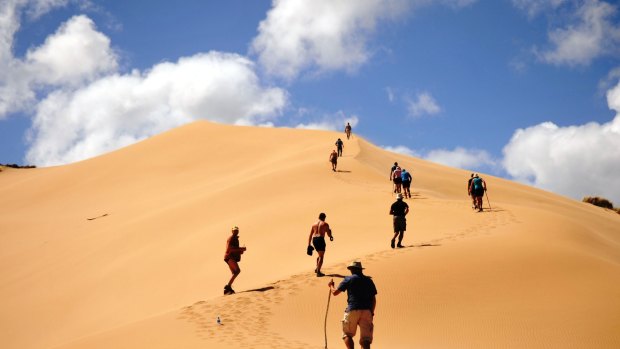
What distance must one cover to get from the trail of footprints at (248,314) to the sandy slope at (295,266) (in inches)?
1.7

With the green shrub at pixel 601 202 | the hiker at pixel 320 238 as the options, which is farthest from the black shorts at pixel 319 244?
the green shrub at pixel 601 202

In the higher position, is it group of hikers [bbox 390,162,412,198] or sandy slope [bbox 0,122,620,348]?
group of hikers [bbox 390,162,412,198]

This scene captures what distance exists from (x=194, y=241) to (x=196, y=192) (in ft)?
35.9

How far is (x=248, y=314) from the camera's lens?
10273 mm

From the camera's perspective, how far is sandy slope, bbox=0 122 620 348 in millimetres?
9719

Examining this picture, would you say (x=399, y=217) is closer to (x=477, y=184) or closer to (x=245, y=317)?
(x=245, y=317)

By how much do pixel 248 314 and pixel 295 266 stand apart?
4.26 m

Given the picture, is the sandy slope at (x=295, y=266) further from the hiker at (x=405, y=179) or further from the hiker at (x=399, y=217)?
the hiker at (x=405, y=179)

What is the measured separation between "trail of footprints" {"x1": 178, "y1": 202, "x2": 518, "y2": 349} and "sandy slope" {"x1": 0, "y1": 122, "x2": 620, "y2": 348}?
0.14 feet

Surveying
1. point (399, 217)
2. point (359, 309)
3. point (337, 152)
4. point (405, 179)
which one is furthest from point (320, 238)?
point (337, 152)

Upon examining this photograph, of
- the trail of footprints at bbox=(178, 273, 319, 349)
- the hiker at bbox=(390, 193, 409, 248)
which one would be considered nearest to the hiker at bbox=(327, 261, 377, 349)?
the trail of footprints at bbox=(178, 273, 319, 349)

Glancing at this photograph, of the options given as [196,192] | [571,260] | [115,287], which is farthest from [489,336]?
[196,192]

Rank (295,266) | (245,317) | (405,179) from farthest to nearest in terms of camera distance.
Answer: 1. (405,179)
2. (295,266)
3. (245,317)

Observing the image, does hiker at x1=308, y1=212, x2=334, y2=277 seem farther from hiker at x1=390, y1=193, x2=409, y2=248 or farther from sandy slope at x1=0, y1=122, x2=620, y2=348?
hiker at x1=390, y1=193, x2=409, y2=248
